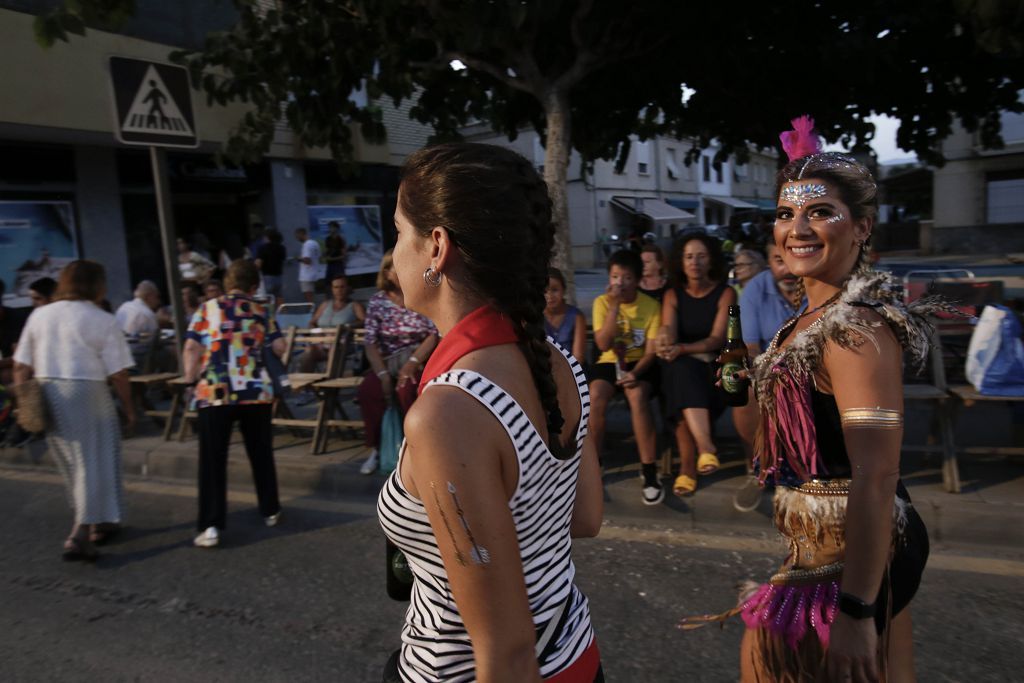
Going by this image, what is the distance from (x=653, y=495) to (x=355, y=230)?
50.3 ft

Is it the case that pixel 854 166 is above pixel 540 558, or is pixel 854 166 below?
above

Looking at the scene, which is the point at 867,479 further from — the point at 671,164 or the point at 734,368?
the point at 671,164

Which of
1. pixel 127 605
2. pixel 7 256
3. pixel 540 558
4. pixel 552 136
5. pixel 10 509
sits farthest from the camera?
pixel 7 256

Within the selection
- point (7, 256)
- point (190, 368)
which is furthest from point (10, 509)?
point (7, 256)

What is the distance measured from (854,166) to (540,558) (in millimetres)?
1245

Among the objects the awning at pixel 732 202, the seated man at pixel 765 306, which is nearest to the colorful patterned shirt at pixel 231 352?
the seated man at pixel 765 306

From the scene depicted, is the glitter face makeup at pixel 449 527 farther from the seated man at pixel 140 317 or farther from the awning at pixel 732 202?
the awning at pixel 732 202

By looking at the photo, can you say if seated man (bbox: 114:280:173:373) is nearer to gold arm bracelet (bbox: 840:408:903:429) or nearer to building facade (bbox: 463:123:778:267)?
gold arm bracelet (bbox: 840:408:903:429)

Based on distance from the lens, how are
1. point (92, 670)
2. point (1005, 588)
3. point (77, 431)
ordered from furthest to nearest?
point (77, 431) < point (1005, 588) < point (92, 670)

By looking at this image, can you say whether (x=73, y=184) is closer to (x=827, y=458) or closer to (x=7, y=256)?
(x=7, y=256)

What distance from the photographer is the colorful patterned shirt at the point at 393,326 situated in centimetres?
573

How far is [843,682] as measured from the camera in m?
1.61

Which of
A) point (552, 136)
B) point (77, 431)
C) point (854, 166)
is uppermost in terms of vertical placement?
point (552, 136)

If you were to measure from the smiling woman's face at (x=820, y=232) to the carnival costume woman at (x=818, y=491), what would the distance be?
57mm
